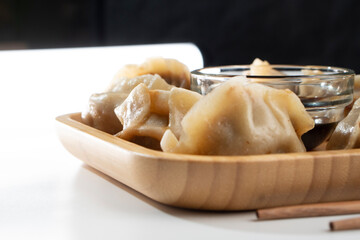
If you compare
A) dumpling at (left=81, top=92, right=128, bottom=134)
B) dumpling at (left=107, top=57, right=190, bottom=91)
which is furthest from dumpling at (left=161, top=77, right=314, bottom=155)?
dumpling at (left=107, top=57, right=190, bottom=91)

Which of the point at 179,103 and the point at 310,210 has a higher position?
the point at 179,103

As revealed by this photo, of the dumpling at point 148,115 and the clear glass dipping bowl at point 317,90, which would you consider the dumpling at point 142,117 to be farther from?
the clear glass dipping bowl at point 317,90

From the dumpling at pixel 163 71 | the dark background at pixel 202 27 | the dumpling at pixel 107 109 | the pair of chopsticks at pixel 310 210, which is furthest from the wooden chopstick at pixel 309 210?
the dark background at pixel 202 27

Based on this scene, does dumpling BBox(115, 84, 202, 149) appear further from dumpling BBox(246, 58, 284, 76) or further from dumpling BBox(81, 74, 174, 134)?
dumpling BBox(246, 58, 284, 76)

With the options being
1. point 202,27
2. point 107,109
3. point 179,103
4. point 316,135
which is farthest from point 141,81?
point 202,27

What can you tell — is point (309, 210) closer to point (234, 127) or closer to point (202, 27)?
point (234, 127)

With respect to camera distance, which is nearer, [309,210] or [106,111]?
[309,210]

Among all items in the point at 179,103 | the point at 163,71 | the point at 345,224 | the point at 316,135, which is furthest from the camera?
the point at 163,71

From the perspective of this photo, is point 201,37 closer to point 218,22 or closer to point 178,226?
point 218,22
